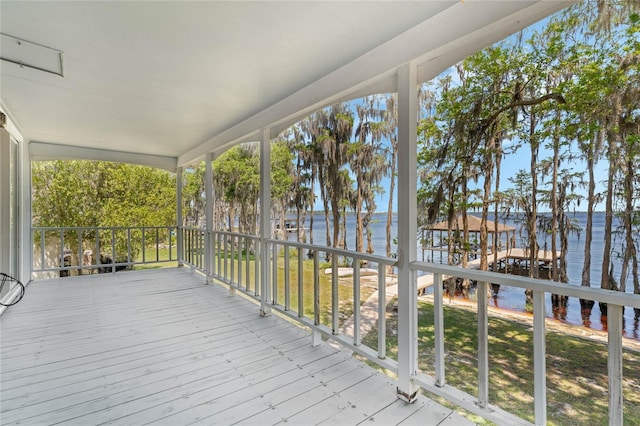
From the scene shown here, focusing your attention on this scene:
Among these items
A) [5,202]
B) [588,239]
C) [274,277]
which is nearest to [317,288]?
[274,277]

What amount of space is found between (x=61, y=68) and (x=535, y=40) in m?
5.53

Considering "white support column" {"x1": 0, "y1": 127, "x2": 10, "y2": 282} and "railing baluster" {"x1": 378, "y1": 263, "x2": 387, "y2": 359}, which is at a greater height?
"white support column" {"x1": 0, "y1": 127, "x2": 10, "y2": 282}

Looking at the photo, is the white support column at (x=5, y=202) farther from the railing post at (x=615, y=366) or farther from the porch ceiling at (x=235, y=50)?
the railing post at (x=615, y=366)

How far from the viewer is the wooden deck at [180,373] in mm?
1790

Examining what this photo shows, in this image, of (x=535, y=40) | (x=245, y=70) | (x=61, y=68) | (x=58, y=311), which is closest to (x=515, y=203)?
(x=535, y=40)

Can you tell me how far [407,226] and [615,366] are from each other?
1.12 m

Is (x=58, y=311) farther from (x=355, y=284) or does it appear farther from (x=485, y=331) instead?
(x=485, y=331)

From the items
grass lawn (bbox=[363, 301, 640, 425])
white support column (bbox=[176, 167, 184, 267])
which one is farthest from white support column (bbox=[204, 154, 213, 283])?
grass lawn (bbox=[363, 301, 640, 425])

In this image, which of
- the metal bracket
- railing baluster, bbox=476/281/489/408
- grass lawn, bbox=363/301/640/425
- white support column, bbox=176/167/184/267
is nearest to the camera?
railing baluster, bbox=476/281/489/408

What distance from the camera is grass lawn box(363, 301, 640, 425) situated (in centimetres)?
290

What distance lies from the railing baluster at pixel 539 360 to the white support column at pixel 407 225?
65 cm

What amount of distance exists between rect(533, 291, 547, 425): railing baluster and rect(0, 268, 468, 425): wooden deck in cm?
47

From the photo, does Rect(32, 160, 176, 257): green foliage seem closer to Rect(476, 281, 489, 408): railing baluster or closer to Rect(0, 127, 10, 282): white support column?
Rect(0, 127, 10, 282): white support column

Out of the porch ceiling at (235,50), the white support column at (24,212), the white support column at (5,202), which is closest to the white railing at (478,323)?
the porch ceiling at (235,50)
